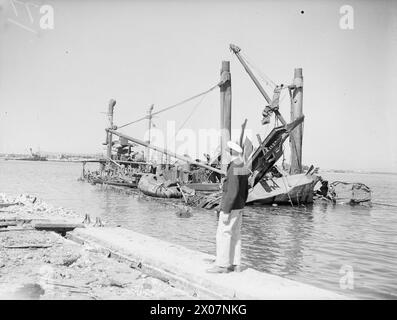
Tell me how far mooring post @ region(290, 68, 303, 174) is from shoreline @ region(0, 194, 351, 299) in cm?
2354

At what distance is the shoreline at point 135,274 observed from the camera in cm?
517

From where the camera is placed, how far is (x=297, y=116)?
29984 mm

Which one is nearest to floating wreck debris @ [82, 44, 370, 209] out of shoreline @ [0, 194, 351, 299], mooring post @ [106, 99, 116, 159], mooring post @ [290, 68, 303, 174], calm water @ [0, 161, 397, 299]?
mooring post @ [290, 68, 303, 174]

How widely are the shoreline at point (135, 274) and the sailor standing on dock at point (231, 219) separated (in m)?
0.22

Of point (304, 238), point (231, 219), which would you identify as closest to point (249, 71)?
point (304, 238)

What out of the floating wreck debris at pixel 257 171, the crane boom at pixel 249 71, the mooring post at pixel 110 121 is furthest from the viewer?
the mooring post at pixel 110 121

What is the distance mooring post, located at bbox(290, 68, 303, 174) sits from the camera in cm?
3020

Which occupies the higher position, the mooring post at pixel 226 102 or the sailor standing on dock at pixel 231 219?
the mooring post at pixel 226 102

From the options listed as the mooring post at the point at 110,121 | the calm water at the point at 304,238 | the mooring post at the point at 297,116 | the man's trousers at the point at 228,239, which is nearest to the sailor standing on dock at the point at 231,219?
the man's trousers at the point at 228,239

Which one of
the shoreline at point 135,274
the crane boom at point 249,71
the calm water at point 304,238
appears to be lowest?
the calm water at point 304,238

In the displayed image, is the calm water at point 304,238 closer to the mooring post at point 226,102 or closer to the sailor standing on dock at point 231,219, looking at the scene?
the sailor standing on dock at point 231,219

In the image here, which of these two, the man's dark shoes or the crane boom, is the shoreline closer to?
the man's dark shoes

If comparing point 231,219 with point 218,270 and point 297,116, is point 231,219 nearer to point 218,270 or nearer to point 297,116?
point 218,270
